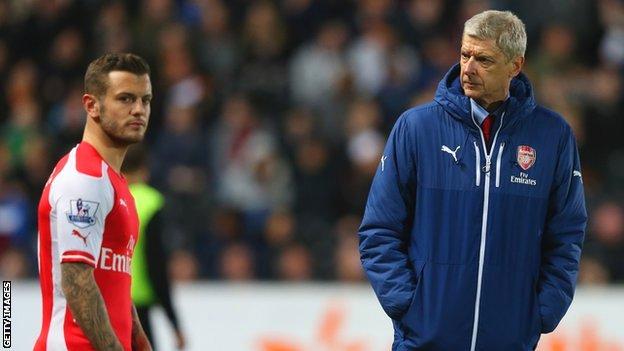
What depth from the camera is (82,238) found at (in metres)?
4.39

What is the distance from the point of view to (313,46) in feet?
42.9

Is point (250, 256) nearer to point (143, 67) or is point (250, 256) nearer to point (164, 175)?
point (164, 175)

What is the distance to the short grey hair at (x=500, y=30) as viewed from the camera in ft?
15.2

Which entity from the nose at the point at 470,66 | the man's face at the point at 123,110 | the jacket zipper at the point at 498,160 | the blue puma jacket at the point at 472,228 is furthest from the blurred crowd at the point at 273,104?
the man's face at the point at 123,110

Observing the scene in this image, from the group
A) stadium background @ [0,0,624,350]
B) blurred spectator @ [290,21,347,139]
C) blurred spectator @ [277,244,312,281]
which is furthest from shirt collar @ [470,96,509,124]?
blurred spectator @ [290,21,347,139]

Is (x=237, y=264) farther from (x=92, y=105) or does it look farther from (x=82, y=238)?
(x=82, y=238)

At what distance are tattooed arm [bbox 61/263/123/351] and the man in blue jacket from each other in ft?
3.30

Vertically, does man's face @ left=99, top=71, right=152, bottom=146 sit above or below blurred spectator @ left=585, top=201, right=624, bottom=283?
above

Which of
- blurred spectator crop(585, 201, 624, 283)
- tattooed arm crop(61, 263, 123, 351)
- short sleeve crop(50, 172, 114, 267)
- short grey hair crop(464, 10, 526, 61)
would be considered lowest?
blurred spectator crop(585, 201, 624, 283)

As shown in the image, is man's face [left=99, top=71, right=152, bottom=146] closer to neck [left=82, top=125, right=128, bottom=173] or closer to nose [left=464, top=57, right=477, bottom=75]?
neck [left=82, top=125, right=128, bottom=173]

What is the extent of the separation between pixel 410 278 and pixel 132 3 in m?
10.1

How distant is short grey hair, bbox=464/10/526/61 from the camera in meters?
4.63

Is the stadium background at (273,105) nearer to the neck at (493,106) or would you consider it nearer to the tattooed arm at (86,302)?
the neck at (493,106)

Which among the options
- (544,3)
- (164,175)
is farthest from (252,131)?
(544,3)
